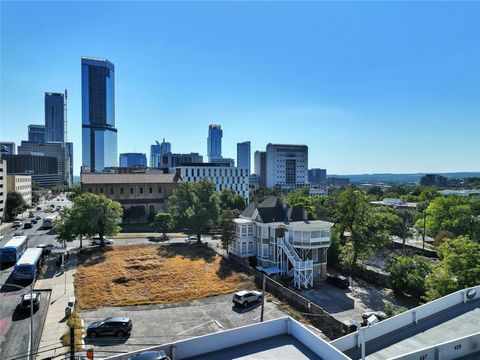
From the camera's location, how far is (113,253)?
156 ft

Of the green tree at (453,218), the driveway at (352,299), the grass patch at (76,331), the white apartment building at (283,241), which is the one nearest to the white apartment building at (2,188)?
the white apartment building at (283,241)

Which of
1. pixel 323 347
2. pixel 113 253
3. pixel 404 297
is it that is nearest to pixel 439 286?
pixel 404 297

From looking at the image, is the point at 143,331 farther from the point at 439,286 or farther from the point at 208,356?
the point at 439,286

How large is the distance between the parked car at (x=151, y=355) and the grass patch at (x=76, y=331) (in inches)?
428

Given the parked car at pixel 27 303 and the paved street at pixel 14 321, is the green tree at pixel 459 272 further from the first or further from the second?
the parked car at pixel 27 303

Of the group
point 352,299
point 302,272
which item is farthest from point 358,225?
point 352,299

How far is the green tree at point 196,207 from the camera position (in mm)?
54691

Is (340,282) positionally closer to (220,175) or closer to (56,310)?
(56,310)

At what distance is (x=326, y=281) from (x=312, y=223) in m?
7.57

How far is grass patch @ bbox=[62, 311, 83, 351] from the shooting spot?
21825 mm

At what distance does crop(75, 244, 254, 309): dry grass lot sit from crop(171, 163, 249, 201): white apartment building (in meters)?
70.3

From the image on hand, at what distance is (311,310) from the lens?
91.4 ft

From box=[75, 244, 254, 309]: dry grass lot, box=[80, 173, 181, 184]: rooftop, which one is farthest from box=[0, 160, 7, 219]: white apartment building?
box=[75, 244, 254, 309]: dry grass lot

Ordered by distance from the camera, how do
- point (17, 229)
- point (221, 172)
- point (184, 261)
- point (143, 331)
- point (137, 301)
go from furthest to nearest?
point (221, 172), point (17, 229), point (184, 261), point (137, 301), point (143, 331)
